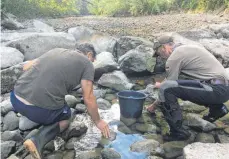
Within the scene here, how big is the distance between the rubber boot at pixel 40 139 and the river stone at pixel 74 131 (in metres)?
0.25

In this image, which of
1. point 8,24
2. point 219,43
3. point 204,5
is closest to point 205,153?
point 219,43

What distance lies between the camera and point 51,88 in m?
3.99

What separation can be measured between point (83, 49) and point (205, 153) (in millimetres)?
2124

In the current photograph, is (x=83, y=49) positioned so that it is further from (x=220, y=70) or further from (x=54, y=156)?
(x=220, y=70)

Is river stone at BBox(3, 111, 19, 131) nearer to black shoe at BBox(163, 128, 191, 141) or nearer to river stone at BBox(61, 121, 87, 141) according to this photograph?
river stone at BBox(61, 121, 87, 141)

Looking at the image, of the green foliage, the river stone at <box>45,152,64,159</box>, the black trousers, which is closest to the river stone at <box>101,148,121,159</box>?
the river stone at <box>45,152,64,159</box>

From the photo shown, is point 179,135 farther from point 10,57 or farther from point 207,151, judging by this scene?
point 10,57

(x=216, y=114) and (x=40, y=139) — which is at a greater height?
(x=40, y=139)

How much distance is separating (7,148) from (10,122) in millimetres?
913

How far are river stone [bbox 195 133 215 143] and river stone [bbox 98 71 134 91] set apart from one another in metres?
2.22

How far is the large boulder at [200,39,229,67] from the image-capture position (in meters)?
7.40

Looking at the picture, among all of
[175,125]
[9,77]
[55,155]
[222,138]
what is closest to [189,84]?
[175,125]

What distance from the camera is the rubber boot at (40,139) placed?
3707 millimetres

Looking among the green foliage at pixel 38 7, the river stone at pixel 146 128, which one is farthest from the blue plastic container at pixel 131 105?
the green foliage at pixel 38 7
